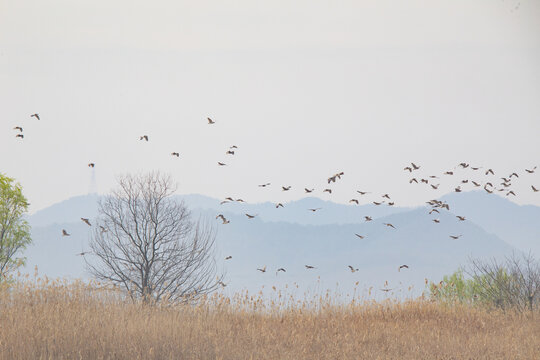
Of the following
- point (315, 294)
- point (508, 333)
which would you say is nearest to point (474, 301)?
point (508, 333)

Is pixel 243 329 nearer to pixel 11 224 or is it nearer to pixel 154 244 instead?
pixel 154 244

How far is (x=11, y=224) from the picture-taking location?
33.8 m

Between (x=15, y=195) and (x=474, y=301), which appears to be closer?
(x=474, y=301)

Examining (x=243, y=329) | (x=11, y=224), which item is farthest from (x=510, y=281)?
(x=11, y=224)

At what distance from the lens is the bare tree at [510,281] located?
71.8ft

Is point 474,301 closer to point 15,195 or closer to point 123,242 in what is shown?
point 123,242

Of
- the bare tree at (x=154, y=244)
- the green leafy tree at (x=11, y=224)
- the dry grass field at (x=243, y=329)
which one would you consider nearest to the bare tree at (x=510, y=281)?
the dry grass field at (x=243, y=329)

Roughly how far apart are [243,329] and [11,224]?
24256 millimetres

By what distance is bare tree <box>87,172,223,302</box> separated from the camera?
27.0 metres

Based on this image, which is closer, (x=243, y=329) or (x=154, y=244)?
(x=243, y=329)

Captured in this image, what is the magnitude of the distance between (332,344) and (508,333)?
19.9 feet

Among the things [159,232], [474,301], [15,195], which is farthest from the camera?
[15,195]

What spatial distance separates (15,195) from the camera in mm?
34156

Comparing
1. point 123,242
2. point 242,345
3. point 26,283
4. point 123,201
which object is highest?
point 123,201
